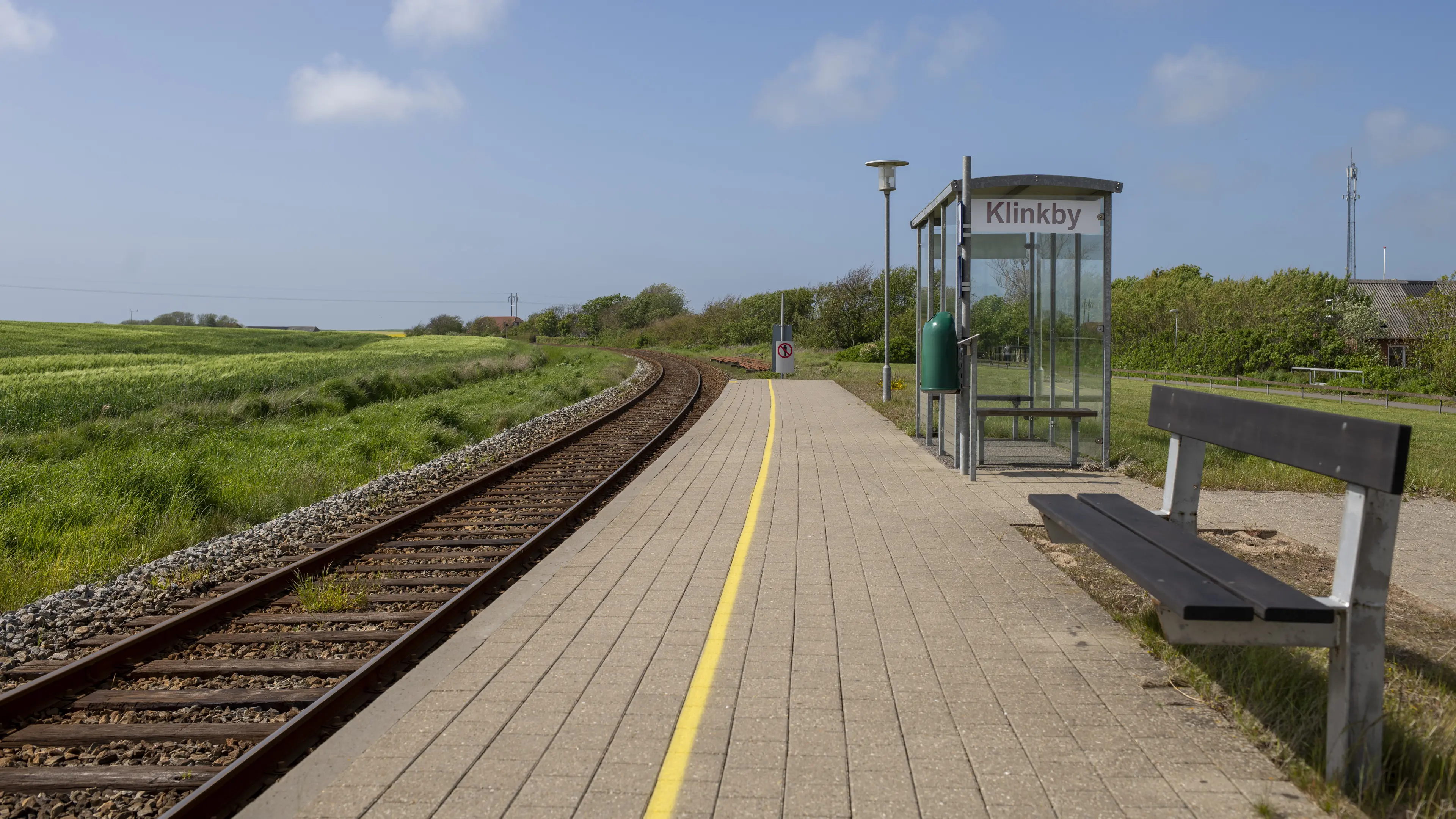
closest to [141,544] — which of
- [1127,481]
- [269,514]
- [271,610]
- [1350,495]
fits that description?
[269,514]

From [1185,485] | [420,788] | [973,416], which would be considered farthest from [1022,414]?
[420,788]

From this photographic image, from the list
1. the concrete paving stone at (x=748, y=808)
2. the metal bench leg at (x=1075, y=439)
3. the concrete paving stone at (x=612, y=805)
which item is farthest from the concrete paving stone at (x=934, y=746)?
the metal bench leg at (x=1075, y=439)

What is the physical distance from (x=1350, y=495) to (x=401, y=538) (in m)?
6.97

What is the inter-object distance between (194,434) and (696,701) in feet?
46.8

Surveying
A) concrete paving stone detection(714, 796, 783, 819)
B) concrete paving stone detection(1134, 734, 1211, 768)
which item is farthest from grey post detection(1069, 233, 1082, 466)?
concrete paving stone detection(714, 796, 783, 819)

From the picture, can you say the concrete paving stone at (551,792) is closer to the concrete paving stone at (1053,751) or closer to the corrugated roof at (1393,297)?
the concrete paving stone at (1053,751)

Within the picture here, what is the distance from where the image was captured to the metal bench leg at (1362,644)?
3371 millimetres

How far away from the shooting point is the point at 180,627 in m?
5.60

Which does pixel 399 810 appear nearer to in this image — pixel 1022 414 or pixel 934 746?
pixel 934 746

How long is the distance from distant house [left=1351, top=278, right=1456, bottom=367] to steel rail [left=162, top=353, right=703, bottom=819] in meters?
41.7

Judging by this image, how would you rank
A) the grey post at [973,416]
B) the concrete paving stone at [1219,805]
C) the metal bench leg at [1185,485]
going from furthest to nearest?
1. the grey post at [973,416]
2. the metal bench leg at [1185,485]
3. the concrete paving stone at [1219,805]

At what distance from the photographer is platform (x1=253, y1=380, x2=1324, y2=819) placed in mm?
3383

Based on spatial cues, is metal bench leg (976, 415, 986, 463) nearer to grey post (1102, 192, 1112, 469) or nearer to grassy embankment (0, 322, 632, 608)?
grey post (1102, 192, 1112, 469)

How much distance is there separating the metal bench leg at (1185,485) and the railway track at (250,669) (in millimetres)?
4322
